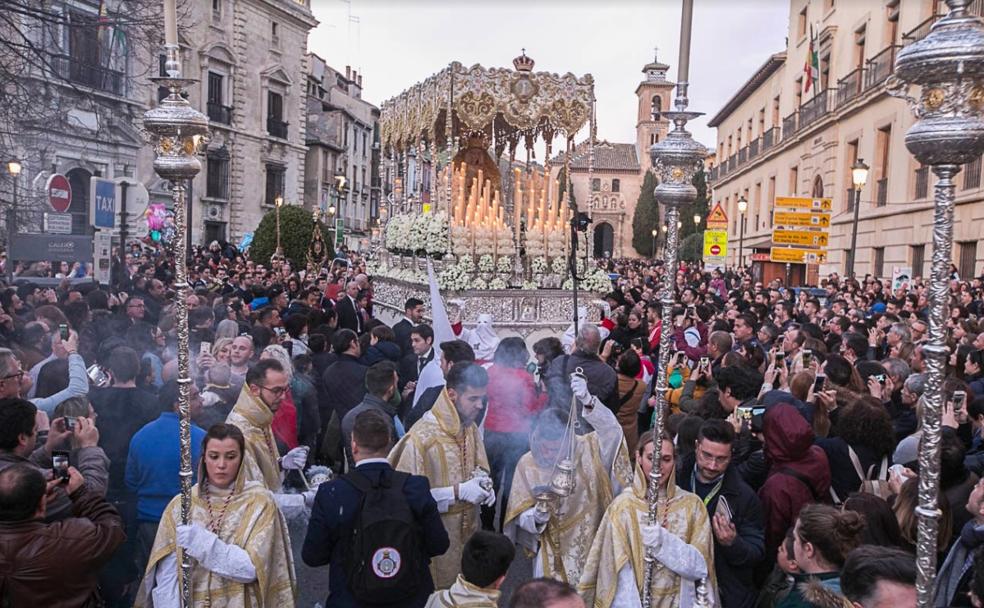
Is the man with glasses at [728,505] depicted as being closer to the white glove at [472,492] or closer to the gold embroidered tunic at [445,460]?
the white glove at [472,492]

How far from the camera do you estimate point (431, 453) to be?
14.1ft

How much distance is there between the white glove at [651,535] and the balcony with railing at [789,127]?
101 feet

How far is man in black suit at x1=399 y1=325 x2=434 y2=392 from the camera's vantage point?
7246mm

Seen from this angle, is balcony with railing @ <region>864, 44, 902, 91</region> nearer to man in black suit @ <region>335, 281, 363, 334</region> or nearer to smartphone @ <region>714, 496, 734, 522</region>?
man in black suit @ <region>335, 281, 363, 334</region>

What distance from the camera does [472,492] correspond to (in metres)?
4.12

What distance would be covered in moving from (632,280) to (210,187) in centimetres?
2409

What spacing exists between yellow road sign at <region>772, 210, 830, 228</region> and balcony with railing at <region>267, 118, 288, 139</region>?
95.4 ft

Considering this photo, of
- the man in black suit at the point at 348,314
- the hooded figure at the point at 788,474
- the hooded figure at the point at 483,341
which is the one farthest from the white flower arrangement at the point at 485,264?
the hooded figure at the point at 788,474

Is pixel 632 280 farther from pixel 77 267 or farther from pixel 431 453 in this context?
pixel 431 453

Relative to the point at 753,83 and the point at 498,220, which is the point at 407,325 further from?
the point at 753,83

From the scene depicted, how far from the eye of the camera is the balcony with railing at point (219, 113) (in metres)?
35.4

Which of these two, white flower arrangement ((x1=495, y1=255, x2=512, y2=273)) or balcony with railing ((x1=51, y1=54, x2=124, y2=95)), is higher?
balcony with railing ((x1=51, y1=54, x2=124, y2=95))

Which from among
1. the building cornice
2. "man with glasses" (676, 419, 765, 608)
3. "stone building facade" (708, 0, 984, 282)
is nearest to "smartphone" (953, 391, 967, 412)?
"man with glasses" (676, 419, 765, 608)

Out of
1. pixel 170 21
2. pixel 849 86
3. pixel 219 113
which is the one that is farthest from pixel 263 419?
pixel 219 113
